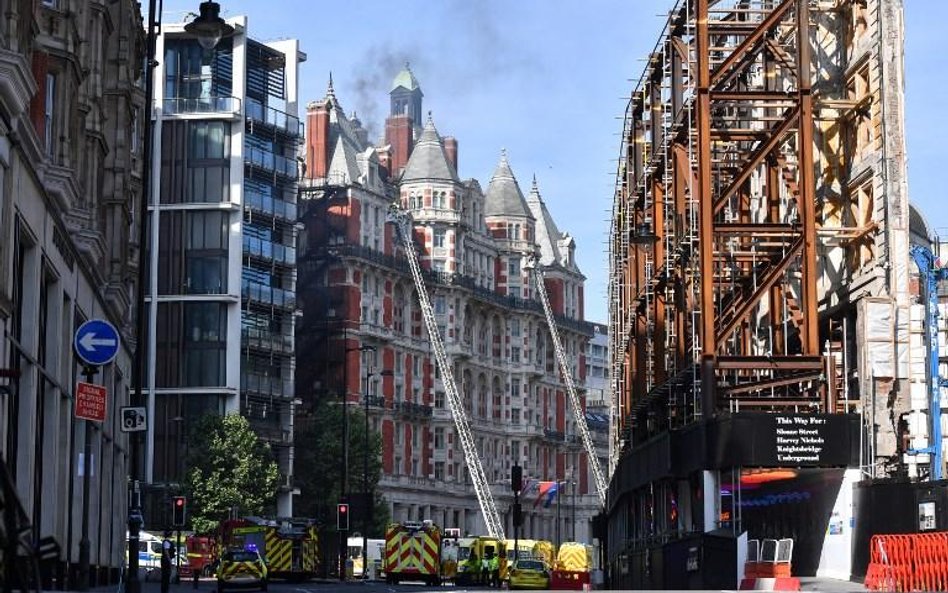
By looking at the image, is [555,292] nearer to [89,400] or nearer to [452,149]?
[452,149]

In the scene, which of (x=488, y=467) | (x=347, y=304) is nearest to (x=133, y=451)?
(x=347, y=304)

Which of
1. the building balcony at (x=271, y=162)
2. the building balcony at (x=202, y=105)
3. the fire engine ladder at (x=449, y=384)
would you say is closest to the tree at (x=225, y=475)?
the building balcony at (x=271, y=162)

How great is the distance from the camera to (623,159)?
266 feet

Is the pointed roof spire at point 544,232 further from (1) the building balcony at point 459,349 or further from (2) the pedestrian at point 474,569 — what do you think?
(2) the pedestrian at point 474,569

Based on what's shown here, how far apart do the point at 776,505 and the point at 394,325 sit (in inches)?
3456

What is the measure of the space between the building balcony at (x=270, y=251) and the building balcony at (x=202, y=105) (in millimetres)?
7785

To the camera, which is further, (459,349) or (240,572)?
(459,349)

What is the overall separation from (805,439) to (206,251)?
219 feet

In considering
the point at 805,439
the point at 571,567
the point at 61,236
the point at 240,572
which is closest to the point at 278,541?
the point at 240,572

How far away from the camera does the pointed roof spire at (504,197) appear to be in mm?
152875

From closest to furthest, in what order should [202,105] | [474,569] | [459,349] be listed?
[474,569]
[202,105]
[459,349]

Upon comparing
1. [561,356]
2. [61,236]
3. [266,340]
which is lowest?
[61,236]

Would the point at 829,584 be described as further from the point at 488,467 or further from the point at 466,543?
the point at 488,467

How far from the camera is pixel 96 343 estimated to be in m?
29.7
